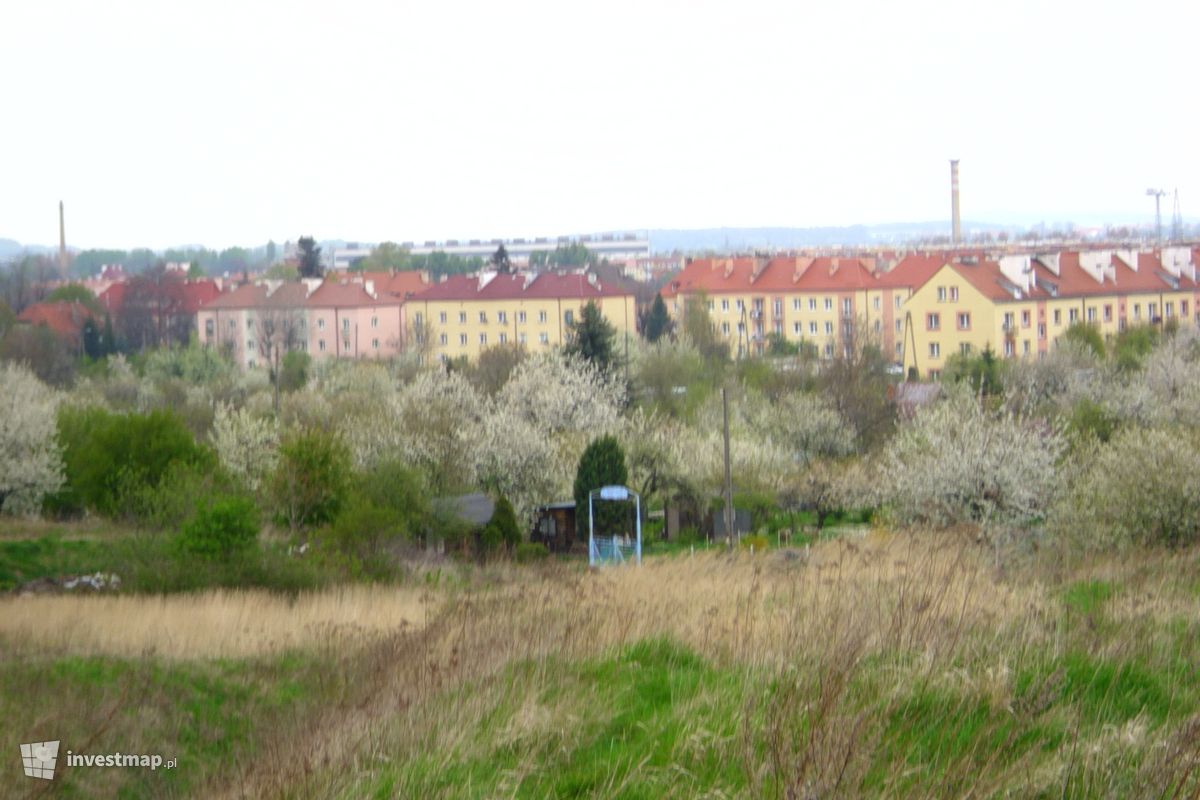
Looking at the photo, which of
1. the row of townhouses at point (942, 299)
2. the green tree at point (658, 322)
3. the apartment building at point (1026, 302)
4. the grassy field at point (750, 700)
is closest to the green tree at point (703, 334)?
the green tree at point (658, 322)

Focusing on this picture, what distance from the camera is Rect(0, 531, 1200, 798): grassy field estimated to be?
167 inches

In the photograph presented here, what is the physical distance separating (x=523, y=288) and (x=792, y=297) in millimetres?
15729

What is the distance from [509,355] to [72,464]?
799 inches

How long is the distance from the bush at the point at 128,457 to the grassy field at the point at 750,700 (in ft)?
63.4

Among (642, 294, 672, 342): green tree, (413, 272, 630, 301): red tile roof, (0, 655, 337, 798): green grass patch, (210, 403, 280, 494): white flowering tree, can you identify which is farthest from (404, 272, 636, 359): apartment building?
(0, 655, 337, 798): green grass patch

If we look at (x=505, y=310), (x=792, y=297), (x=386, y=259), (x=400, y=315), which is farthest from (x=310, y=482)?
(x=386, y=259)

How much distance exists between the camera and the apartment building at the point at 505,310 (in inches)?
3017

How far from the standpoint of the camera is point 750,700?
196 inches

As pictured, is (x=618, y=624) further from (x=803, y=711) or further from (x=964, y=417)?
(x=964, y=417)

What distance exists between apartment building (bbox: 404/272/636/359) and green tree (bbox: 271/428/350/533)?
166 feet

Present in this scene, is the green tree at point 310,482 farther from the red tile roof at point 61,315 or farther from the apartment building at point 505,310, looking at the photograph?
the red tile roof at point 61,315

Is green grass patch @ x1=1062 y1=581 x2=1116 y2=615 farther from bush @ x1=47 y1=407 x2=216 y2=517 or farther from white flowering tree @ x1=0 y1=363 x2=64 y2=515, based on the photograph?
white flowering tree @ x1=0 y1=363 x2=64 y2=515

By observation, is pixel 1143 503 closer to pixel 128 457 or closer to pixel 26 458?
pixel 128 457

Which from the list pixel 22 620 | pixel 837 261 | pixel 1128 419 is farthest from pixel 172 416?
pixel 837 261
